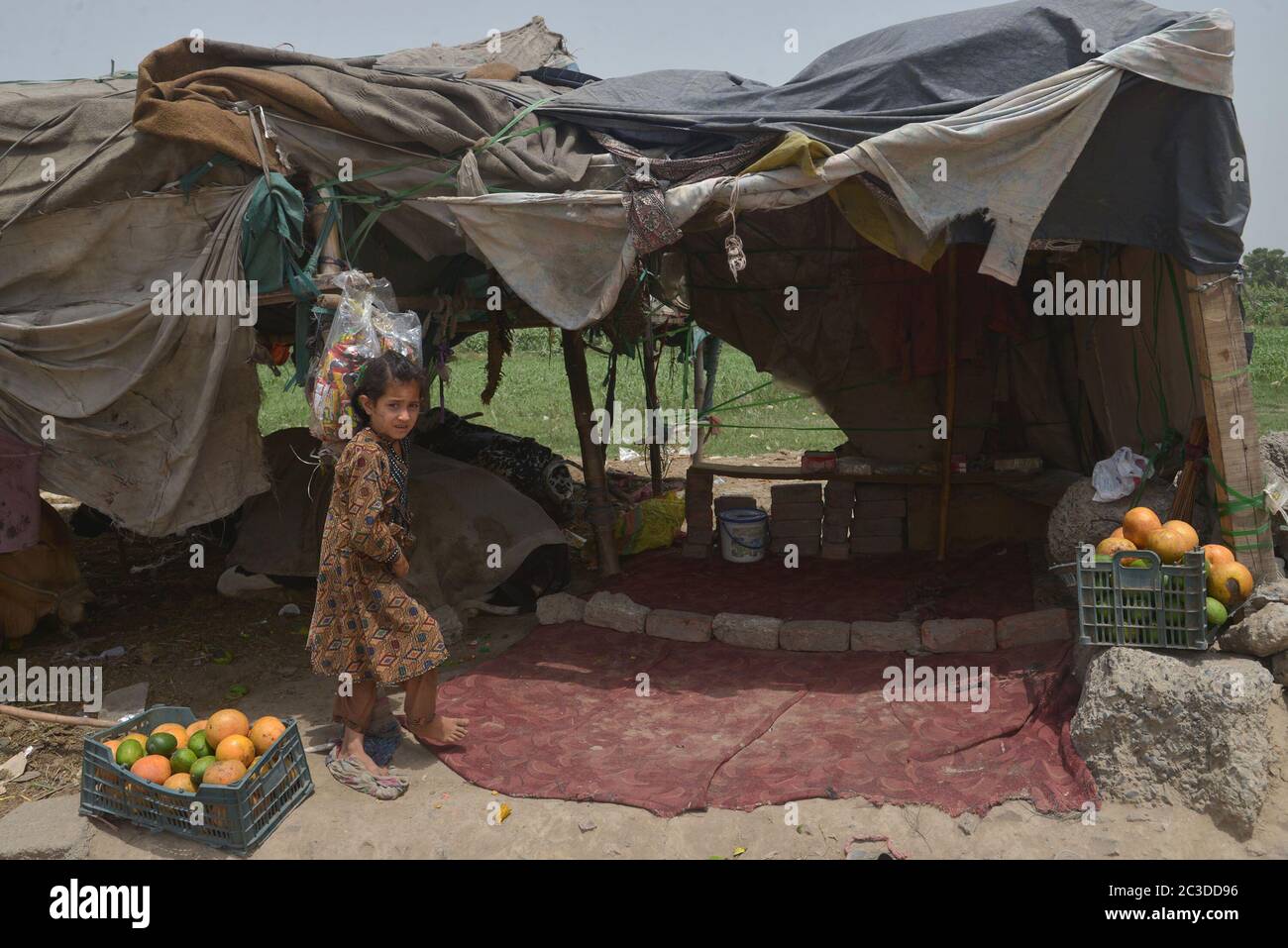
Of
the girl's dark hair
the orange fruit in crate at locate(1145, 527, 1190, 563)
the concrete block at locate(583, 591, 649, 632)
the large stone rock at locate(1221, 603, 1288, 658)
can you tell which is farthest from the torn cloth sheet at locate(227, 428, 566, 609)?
the large stone rock at locate(1221, 603, 1288, 658)

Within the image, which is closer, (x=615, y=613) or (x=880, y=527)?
(x=615, y=613)

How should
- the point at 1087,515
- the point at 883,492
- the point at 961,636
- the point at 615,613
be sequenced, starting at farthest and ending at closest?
1. the point at 883,492
2. the point at 615,613
3. the point at 1087,515
4. the point at 961,636

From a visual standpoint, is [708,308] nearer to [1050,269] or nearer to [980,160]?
[1050,269]

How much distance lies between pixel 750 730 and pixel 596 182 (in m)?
2.87

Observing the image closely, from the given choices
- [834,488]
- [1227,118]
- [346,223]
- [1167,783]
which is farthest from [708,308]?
[1167,783]

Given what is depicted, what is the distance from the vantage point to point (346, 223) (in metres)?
5.57

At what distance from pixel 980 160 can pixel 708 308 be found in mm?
3383

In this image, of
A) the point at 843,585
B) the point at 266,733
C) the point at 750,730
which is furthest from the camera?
the point at 843,585

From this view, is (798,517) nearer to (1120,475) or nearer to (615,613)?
(615,613)

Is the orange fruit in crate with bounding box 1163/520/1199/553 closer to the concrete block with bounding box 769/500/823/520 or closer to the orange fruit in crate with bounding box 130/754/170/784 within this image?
the concrete block with bounding box 769/500/823/520

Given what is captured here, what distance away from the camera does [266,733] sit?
4.41 meters

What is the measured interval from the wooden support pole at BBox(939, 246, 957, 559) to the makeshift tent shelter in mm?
1237

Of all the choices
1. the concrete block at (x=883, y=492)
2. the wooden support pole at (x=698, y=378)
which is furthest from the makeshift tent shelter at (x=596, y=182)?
the wooden support pole at (x=698, y=378)

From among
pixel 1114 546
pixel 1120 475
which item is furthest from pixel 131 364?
pixel 1120 475
